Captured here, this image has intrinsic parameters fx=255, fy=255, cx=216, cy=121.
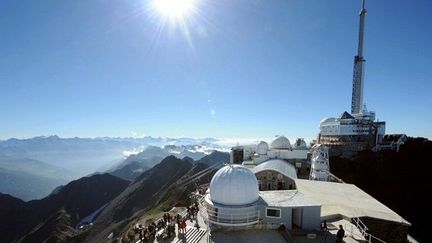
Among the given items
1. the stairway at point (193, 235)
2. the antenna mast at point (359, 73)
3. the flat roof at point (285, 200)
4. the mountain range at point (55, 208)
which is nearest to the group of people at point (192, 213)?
the stairway at point (193, 235)

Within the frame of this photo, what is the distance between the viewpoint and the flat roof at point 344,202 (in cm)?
2195

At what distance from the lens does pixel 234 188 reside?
742 inches

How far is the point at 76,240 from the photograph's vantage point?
76438mm

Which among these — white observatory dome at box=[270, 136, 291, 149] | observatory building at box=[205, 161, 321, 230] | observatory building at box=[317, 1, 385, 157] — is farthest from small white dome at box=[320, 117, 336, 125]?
observatory building at box=[205, 161, 321, 230]

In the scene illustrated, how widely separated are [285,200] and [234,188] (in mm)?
4492

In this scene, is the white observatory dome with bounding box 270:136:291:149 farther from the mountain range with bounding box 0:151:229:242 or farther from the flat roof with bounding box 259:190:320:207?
the mountain range with bounding box 0:151:229:242

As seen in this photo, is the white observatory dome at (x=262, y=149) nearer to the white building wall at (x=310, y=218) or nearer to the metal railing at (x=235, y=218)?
the white building wall at (x=310, y=218)

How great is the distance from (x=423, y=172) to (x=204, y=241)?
2114 inches

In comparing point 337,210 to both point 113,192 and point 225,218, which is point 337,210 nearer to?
point 225,218

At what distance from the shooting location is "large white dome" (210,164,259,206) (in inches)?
741

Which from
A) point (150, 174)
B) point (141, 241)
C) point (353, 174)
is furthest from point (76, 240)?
point (353, 174)

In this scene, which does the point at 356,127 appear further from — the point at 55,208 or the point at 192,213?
the point at 55,208

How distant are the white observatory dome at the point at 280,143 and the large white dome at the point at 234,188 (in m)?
30.1

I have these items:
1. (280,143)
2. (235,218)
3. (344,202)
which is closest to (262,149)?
(280,143)
